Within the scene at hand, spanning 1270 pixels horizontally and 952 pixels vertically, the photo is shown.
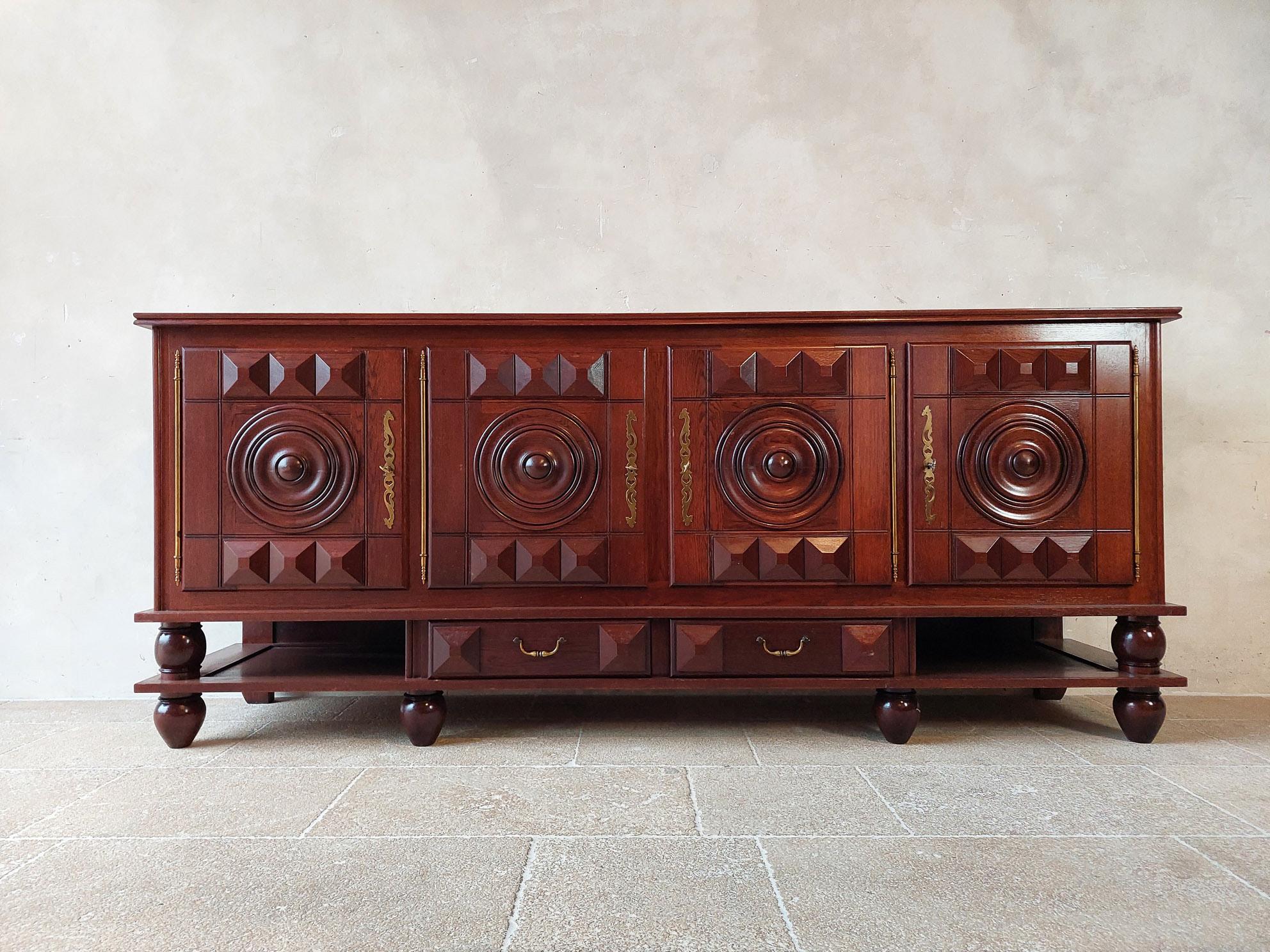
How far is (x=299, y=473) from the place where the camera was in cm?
232

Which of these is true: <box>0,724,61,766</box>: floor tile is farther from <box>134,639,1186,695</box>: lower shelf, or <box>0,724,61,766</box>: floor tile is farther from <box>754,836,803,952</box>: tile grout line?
<box>754,836,803,952</box>: tile grout line

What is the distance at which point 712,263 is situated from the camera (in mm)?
3055

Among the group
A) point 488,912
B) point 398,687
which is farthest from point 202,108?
point 488,912

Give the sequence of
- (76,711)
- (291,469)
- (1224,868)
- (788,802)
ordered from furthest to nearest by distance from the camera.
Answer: (76,711) → (291,469) → (788,802) → (1224,868)

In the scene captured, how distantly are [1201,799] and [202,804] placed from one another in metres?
2.52

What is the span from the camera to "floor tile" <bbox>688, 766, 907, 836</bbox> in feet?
5.86

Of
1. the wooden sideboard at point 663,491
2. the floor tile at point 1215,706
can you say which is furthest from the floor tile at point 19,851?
the floor tile at point 1215,706

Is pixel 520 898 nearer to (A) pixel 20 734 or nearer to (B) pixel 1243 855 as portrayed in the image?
(B) pixel 1243 855

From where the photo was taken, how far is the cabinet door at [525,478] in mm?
2354

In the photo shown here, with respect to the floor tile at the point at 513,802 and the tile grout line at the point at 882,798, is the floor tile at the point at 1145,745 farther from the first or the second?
the floor tile at the point at 513,802

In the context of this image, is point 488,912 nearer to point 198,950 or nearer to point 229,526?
point 198,950

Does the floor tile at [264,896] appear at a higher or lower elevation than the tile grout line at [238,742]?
higher

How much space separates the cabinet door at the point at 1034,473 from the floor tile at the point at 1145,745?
0.51m

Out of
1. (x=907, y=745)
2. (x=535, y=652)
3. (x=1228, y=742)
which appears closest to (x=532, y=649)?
(x=535, y=652)
